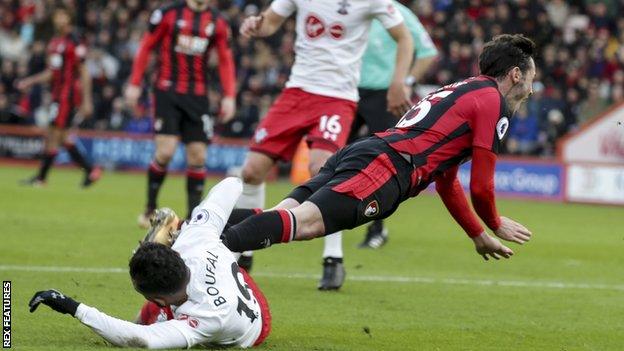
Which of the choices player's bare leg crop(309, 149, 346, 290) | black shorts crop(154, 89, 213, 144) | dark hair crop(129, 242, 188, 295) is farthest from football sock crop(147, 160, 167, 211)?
dark hair crop(129, 242, 188, 295)

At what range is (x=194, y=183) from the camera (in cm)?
1274

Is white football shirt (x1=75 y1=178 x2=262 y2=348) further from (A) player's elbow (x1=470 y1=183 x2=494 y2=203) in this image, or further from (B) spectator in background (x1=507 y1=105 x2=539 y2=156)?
(B) spectator in background (x1=507 y1=105 x2=539 y2=156)

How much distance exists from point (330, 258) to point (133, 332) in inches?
125

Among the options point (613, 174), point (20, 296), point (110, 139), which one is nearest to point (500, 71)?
point (20, 296)

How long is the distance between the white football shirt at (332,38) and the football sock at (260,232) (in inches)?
105

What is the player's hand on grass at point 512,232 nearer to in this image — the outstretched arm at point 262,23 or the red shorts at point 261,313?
the red shorts at point 261,313

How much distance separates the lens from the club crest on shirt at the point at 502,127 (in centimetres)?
667

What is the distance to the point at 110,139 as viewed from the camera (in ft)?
81.1

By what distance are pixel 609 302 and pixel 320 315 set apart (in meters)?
2.40

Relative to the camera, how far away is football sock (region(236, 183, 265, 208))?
9.23m

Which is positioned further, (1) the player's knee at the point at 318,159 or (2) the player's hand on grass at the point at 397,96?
(2) the player's hand on grass at the point at 397,96

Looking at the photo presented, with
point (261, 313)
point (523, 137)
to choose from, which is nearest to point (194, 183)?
point (261, 313)

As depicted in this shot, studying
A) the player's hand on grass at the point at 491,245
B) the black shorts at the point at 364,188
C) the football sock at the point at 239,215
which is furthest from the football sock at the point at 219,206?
the player's hand on grass at the point at 491,245

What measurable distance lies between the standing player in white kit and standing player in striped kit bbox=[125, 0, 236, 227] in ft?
11.4
